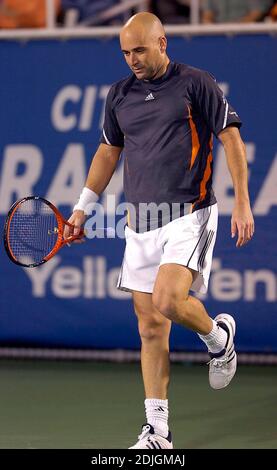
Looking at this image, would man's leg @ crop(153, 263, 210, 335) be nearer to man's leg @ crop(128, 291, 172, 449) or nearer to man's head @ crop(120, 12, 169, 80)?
man's leg @ crop(128, 291, 172, 449)

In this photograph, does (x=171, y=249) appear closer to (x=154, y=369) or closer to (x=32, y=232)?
(x=154, y=369)

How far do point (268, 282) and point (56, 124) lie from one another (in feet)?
5.51

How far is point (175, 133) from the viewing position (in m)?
5.34

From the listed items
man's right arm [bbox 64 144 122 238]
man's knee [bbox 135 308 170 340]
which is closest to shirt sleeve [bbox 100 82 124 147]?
man's right arm [bbox 64 144 122 238]

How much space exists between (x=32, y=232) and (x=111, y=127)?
686 mm

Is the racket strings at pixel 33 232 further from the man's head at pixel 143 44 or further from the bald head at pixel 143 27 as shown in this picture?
the bald head at pixel 143 27

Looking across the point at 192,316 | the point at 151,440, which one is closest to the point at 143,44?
the point at 192,316

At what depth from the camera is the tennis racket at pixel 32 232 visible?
5.66 m

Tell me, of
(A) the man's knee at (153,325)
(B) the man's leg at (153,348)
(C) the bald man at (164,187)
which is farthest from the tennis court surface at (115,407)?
(A) the man's knee at (153,325)

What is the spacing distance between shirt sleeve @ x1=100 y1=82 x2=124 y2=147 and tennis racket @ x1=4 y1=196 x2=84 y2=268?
0.44 m

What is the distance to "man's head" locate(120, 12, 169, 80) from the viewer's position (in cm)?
525

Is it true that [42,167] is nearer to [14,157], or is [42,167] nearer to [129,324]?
[14,157]

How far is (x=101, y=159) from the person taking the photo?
5738 mm
